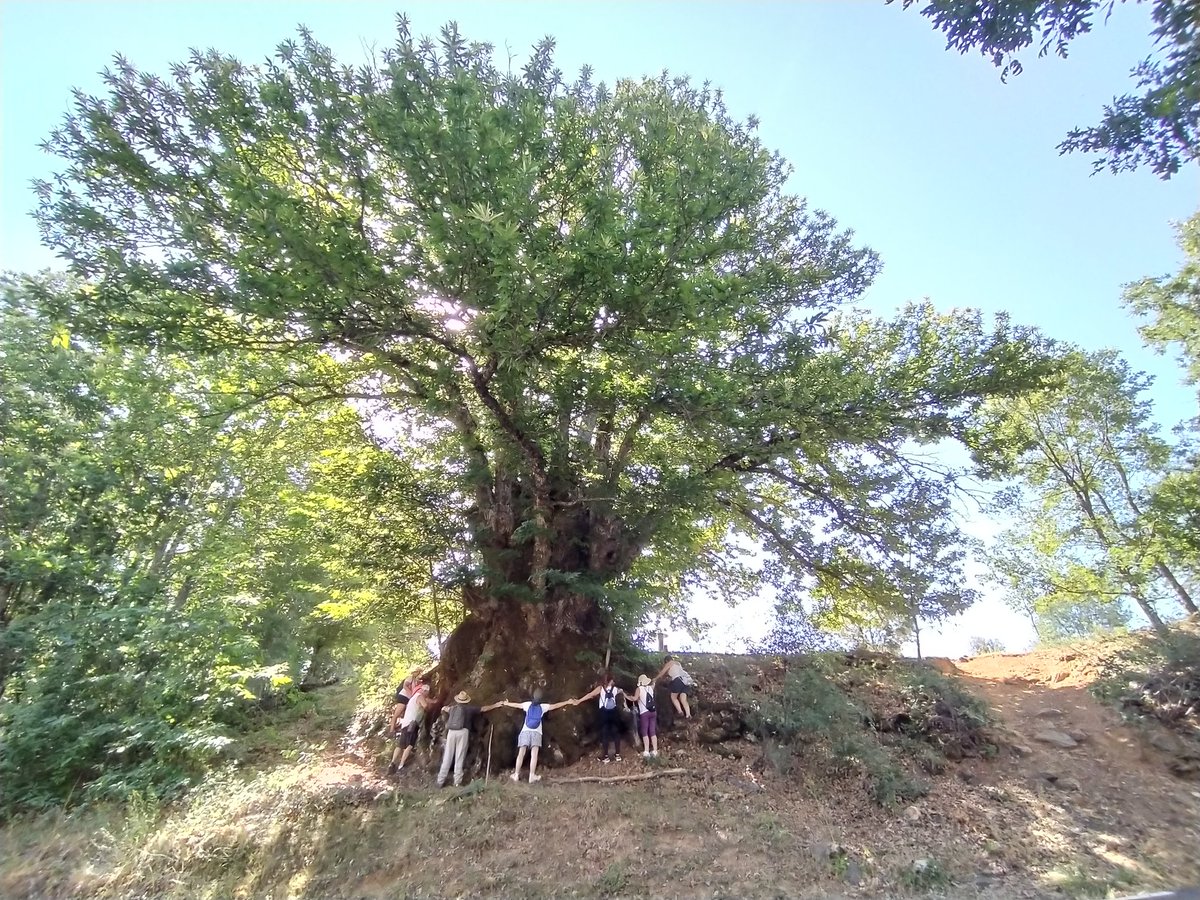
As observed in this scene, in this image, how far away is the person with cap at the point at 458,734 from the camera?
766 cm

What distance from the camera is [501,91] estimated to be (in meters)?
6.36

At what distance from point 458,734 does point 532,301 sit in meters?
6.43

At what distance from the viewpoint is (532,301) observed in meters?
5.07

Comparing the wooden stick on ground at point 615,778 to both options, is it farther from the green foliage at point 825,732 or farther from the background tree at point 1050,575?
the background tree at point 1050,575

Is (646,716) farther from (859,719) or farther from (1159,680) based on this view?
(1159,680)

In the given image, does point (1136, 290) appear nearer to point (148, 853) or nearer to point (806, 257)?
point (806, 257)

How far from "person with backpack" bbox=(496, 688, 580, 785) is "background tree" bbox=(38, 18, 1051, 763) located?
332 mm

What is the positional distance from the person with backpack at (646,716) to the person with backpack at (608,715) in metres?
0.31

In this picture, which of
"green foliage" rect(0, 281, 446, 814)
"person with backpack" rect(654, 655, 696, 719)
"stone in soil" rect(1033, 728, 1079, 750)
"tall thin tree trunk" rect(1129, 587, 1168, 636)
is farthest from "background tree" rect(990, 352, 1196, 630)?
"green foliage" rect(0, 281, 446, 814)

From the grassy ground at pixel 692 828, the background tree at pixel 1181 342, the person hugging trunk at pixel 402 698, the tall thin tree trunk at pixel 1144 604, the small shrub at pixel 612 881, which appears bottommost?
the small shrub at pixel 612 881

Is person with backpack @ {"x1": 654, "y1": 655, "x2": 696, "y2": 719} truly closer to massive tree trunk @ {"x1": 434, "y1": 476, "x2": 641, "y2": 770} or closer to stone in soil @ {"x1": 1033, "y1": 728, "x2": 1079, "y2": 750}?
massive tree trunk @ {"x1": 434, "y1": 476, "x2": 641, "y2": 770}

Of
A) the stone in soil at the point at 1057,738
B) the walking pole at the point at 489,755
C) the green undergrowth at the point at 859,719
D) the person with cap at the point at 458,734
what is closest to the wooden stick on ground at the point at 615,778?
the walking pole at the point at 489,755

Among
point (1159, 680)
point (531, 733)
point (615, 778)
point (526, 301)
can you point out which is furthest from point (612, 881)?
point (1159, 680)

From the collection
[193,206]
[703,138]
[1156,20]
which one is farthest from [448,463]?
[1156,20]
